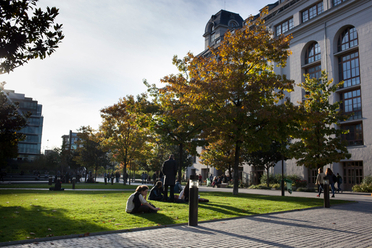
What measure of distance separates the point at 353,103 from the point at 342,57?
539cm

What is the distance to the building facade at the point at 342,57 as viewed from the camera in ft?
98.0

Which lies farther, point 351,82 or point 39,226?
point 351,82

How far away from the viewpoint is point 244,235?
5879mm

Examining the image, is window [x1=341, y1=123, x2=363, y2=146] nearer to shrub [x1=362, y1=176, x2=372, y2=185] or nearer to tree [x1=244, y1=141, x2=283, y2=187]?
shrub [x1=362, y1=176, x2=372, y2=185]

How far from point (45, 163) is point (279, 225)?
58335 mm

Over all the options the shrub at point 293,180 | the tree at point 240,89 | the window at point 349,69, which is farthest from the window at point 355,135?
→ the tree at point 240,89

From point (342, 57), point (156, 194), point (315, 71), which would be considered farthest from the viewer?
point (315, 71)

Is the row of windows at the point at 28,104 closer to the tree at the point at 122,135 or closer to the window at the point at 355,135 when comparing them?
the tree at the point at 122,135

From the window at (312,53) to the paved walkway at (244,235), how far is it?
31.6 metres

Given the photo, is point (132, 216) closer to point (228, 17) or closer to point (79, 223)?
point (79, 223)


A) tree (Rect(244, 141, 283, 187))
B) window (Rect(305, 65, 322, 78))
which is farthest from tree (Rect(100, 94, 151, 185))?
window (Rect(305, 65, 322, 78))

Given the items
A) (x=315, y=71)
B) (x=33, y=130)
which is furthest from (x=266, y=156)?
(x=33, y=130)

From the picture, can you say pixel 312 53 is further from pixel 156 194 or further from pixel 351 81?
pixel 156 194

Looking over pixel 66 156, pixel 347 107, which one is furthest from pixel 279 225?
pixel 66 156
